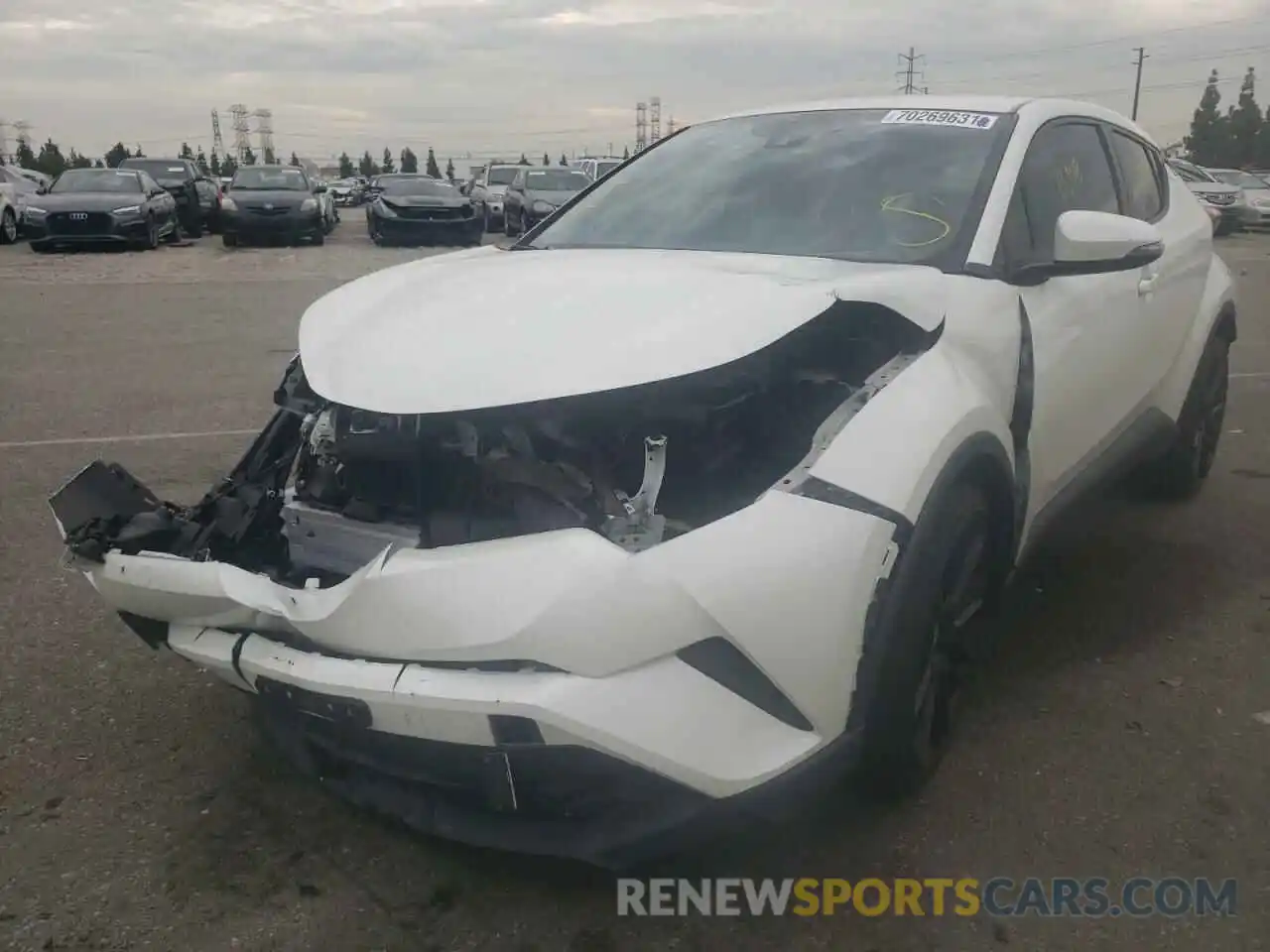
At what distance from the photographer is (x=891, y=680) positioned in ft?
7.50

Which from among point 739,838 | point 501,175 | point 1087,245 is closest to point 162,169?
point 501,175

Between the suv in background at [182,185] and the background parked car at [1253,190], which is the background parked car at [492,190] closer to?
the suv in background at [182,185]

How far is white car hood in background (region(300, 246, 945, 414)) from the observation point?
2.18 m

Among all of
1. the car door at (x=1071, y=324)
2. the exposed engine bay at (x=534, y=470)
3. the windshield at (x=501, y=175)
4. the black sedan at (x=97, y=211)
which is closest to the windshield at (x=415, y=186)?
the black sedan at (x=97, y=211)

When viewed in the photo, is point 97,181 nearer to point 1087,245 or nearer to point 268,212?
point 268,212

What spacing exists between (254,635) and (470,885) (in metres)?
0.70

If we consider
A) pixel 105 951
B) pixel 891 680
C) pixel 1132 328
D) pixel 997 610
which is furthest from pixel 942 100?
pixel 105 951

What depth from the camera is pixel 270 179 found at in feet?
67.3

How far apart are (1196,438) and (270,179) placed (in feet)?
62.0

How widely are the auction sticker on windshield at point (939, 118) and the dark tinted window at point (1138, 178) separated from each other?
88cm

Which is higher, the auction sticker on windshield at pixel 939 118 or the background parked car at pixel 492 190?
the auction sticker on windshield at pixel 939 118

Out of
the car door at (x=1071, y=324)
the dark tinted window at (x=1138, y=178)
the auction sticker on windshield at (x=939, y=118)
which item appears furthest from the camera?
the dark tinted window at (x=1138, y=178)

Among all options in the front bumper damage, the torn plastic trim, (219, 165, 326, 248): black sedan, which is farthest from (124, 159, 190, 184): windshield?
the torn plastic trim

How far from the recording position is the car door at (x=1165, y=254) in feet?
12.7
